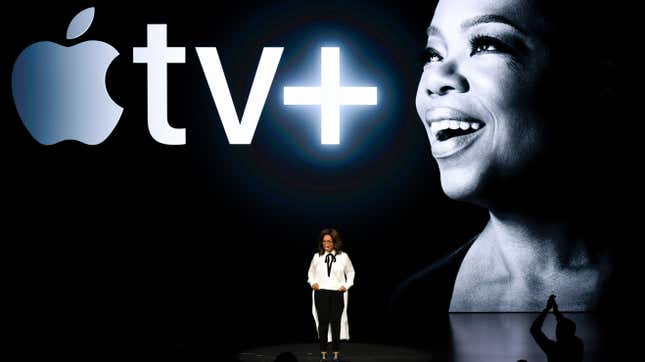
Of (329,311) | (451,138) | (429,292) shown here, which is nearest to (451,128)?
(451,138)

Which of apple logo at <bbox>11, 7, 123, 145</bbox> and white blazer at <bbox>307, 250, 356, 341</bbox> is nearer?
white blazer at <bbox>307, 250, 356, 341</bbox>

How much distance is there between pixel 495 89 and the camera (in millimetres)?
7840

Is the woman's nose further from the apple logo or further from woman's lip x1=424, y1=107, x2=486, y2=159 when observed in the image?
the apple logo

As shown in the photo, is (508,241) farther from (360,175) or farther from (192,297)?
(192,297)

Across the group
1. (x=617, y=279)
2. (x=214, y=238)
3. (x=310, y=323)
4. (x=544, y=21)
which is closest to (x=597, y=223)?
(x=617, y=279)

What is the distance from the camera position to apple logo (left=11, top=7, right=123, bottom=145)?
8453 mm

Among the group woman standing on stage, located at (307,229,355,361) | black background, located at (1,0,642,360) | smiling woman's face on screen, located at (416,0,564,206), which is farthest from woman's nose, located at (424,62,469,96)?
woman standing on stage, located at (307,229,355,361)

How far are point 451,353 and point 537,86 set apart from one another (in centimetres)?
317

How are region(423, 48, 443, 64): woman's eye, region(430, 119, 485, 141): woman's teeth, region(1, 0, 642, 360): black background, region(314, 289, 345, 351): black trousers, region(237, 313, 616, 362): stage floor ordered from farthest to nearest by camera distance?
region(1, 0, 642, 360): black background, region(423, 48, 443, 64): woman's eye, region(430, 119, 485, 141): woman's teeth, region(314, 289, 345, 351): black trousers, region(237, 313, 616, 362): stage floor

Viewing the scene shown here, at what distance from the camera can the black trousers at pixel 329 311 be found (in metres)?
5.79

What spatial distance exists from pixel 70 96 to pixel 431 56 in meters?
3.40

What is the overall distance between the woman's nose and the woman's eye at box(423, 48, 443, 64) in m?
0.06

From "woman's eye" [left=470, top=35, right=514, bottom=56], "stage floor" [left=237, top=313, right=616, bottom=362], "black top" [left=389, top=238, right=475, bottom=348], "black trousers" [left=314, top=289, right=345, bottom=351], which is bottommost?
"stage floor" [left=237, top=313, right=616, bottom=362]

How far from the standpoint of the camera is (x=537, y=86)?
7.83m
